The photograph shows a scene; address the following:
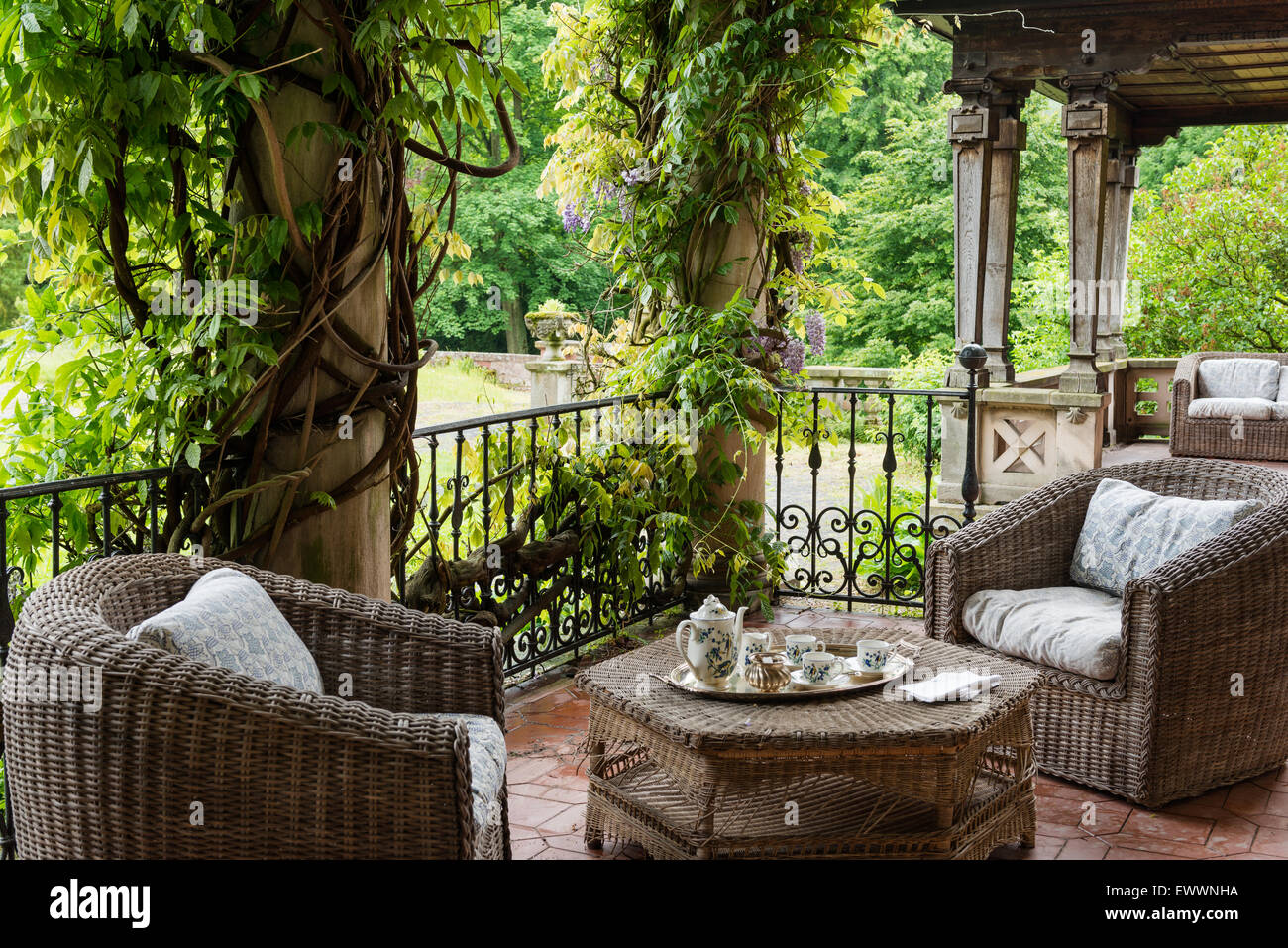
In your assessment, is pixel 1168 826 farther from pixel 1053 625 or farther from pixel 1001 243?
pixel 1001 243

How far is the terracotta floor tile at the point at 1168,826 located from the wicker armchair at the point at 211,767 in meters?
1.73

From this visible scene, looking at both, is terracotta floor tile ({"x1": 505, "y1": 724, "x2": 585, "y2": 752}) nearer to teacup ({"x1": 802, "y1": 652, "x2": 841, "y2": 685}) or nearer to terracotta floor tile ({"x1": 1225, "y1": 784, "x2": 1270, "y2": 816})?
teacup ({"x1": 802, "y1": 652, "x2": 841, "y2": 685})

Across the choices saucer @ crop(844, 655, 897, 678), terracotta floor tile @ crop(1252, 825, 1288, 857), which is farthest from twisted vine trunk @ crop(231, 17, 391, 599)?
terracotta floor tile @ crop(1252, 825, 1288, 857)

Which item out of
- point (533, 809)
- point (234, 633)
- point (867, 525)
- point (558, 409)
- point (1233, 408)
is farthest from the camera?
point (1233, 408)

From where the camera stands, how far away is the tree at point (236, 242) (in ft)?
7.93

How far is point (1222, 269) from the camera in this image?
10938 mm

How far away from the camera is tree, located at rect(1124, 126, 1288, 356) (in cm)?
1073

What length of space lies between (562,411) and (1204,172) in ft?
32.9

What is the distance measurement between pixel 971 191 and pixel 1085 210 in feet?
2.42

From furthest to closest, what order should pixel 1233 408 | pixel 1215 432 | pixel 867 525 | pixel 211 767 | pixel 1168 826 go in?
pixel 1215 432
pixel 1233 408
pixel 867 525
pixel 1168 826
pixel 211 767

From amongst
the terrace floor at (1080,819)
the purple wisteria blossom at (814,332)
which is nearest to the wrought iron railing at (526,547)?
the terrace floor at (1080,819)

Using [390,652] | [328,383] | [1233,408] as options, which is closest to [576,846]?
[390,652]

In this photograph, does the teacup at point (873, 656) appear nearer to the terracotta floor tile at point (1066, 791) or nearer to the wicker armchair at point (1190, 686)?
the wicker armchair at point (1190, 686)
